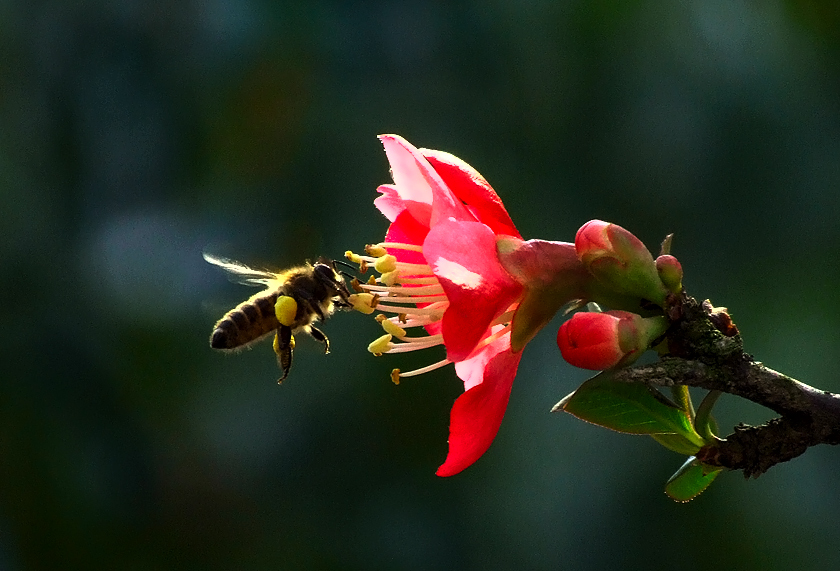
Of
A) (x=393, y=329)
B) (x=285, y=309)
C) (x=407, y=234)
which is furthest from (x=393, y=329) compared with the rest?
(x=285, y=309)

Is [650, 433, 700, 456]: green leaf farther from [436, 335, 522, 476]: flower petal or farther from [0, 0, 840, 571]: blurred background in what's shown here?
[0, 0, 840, 571]: blurred background

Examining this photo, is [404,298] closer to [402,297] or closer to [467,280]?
[402,297]

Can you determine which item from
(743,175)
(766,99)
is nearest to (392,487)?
(743,175)

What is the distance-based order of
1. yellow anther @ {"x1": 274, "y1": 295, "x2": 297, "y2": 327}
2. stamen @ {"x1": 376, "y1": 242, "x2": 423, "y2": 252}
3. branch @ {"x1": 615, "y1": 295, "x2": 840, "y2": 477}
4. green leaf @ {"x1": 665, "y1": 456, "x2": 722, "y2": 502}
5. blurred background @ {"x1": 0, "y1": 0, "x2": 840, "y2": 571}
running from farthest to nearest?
1. blurred background @ {"x1": 0, "y1": 0, "x2": 840, "y2": 571}
2. yellow anther @ {"x1": 274, "y1": 295, "x2": 297, "y2": 327}
3. stamen @ {"x1": 376, "y1": 242, "x2": 423, "y2": 252}
4. green leaf @ {"x1": 665, "y1": 456, "x2": 722, "y2": 502}
5. branch @ {"x1": 615, "y1": 295, "x2": 840, "y2": 477}

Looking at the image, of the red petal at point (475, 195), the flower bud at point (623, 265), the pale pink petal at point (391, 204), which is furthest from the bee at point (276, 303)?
the flower bud at point (623, 265)

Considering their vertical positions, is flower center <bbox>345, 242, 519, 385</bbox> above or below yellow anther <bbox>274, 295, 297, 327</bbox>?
above

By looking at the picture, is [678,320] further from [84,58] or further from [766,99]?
[84,58]

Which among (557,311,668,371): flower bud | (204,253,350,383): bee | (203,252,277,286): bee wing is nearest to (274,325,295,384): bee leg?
(204,253,350,383): bee

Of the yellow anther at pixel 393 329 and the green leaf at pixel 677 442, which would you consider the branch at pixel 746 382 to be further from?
the yellow anther at pixel 393 329
